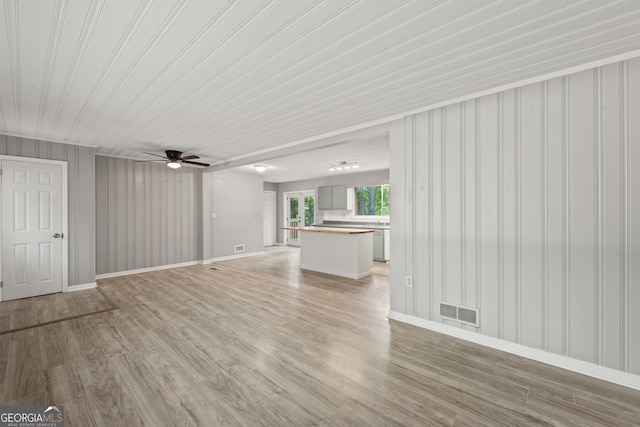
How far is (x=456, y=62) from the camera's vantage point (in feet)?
6.67

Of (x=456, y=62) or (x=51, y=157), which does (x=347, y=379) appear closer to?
(x=456, y=62)

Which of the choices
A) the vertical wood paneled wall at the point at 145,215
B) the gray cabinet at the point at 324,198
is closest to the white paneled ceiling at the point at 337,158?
the gray cabinet at the point at 324,198

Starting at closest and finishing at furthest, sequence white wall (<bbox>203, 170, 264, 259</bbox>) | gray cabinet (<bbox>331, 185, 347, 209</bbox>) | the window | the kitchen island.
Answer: the kitchen island
white wall (<bbox>203, 170, 264, 259</bbox>)
the window
gray cabinet (<bbox>331, 185, 347, 209</bbox>)

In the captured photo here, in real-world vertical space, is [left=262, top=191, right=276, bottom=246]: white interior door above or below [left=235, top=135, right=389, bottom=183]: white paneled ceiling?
below

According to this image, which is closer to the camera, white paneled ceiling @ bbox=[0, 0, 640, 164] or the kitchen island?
white paneled ceiling @ bbox=[0, 0, 640, 164]

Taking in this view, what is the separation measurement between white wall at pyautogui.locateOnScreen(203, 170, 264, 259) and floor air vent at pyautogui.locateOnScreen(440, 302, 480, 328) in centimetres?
582

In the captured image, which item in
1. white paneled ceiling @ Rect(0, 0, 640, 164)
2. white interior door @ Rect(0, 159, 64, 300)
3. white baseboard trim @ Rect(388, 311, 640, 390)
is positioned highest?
white paneled ceiling @ Rect(0, 0, 640, 164)

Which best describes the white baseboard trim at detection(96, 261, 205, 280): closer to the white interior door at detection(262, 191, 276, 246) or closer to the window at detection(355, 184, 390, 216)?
the white interior door at detection(262, 191, 276, 246)

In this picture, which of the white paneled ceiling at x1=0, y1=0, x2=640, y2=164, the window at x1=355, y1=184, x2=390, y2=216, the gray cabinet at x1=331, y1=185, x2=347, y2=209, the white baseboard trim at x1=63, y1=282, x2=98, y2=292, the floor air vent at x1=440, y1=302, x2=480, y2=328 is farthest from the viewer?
the gray cabinet at x1=331, y1=185, x2=347, y2=209

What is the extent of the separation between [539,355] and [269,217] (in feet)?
29.1

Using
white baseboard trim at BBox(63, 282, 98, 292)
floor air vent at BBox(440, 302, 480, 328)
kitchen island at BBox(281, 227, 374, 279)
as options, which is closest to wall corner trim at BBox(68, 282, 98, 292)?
white baseboard trim at BBox(63, 282, 98, 292)

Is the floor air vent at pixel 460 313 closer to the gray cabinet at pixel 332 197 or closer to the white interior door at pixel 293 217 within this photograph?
the gray cabinet at pixel 332 197

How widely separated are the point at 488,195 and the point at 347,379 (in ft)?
7.04

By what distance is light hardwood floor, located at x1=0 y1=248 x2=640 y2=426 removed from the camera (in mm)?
1682
